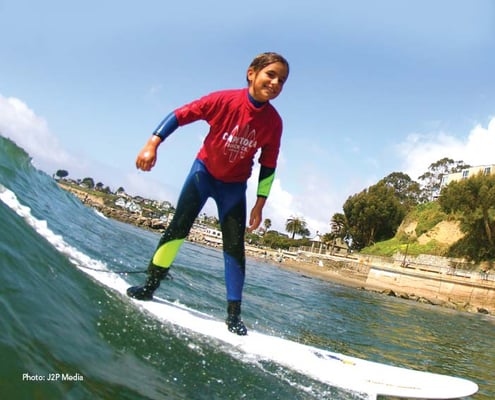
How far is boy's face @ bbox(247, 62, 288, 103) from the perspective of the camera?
142 inches

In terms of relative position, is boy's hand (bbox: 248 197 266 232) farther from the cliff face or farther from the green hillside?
the cliff face

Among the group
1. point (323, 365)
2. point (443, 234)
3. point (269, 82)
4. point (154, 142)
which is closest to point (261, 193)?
point (269, 82)

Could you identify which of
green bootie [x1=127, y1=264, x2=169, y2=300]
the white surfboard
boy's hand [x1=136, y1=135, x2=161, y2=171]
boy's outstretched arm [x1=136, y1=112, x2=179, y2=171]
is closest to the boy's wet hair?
boy's outstretched arm [x1=136, y1=112, x2=179, y2=171]

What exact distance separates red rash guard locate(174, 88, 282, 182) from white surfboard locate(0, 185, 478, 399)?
1334 millimetres

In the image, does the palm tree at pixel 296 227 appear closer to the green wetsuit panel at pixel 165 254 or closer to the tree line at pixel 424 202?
the tree line at pixel 424 202

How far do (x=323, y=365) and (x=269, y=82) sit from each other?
8.11 feet

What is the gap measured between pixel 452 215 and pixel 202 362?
4395 cm

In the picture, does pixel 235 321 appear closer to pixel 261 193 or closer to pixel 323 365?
pixel 323 365

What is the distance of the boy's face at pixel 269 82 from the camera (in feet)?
11.8

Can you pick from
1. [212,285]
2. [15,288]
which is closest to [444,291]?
[212,285]

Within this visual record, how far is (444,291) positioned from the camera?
3195 centimetres

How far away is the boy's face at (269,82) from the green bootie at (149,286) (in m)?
1.84

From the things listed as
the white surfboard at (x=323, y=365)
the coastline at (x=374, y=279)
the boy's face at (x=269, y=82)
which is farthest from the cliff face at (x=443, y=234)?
the boy's face at (x=269, y=82)

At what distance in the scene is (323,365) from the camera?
134 inches
